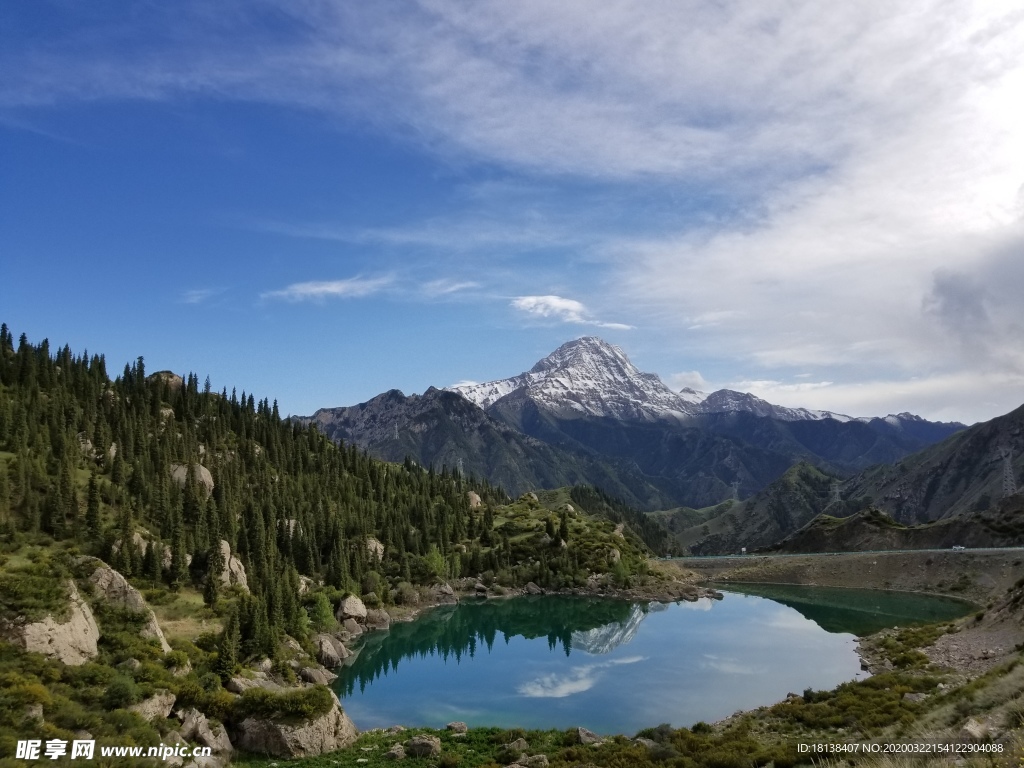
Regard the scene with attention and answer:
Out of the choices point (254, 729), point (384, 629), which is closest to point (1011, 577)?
point (384, 629)

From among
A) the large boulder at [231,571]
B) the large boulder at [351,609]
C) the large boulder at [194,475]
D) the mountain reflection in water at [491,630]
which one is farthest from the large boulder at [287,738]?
the large boulder at [194,475]

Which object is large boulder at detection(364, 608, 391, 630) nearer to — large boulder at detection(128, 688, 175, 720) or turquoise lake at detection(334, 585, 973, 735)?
turquoise lake at detection(334, 585, 973, 735)

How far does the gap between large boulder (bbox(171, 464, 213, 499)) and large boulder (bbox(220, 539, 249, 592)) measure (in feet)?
73.3

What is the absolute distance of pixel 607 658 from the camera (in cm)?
8231

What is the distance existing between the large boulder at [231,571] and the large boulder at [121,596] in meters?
32.1

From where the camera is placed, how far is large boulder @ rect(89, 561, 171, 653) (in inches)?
1879

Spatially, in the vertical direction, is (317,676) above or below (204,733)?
below

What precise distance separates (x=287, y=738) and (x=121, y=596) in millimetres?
18955

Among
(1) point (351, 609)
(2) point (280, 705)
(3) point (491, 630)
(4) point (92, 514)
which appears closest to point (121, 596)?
(2) point (280, 705)

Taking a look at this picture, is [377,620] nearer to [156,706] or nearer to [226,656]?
[226,656]

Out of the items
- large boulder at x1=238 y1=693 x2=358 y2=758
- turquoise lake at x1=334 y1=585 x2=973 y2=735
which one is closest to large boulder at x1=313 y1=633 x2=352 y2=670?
turquoise lake at x1=334 y1=585 x2=973 y2=735

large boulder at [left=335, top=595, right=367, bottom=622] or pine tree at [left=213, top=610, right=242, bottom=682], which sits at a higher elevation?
pine tree at [left=213, top=610, right=242, bottom=682]

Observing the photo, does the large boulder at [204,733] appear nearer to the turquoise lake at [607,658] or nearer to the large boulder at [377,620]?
the turquoise lake at [607,658]

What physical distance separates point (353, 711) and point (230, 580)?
34.1 metres
